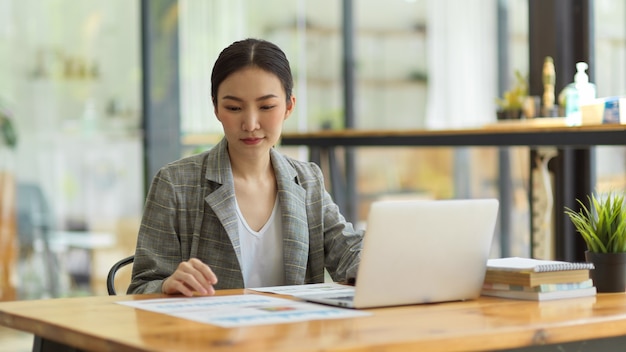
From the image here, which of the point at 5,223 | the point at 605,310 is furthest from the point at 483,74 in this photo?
the point at 605,310

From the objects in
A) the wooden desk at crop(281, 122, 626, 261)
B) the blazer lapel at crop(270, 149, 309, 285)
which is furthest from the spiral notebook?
the wooden desk at crop(281, 122, 626, 261)

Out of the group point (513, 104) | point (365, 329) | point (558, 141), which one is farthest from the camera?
point (513, 104)

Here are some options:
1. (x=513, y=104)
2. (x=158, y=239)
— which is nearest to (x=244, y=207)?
(x=158, y=239)

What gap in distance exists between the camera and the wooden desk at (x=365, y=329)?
164 centimetres

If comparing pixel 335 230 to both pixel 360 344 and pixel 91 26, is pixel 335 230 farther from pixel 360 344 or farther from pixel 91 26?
pixel 91 26

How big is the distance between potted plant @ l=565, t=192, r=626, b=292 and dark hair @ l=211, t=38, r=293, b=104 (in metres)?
0.83

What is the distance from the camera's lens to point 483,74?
7.14m

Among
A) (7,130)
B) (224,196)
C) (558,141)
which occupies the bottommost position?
(224,196)

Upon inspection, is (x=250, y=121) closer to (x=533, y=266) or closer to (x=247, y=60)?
(x=247, y=60)

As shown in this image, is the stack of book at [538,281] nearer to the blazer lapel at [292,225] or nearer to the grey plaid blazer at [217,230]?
the grey plaid blazer at [217,230]

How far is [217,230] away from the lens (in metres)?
2.55

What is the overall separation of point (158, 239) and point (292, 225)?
0.35 m

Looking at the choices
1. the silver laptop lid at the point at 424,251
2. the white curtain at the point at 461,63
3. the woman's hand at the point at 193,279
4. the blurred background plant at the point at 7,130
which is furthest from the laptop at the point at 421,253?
the white curtain at the point at 461,63

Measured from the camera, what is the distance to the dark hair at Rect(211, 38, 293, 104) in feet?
8.27
